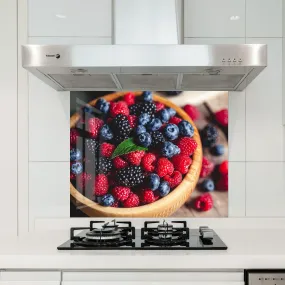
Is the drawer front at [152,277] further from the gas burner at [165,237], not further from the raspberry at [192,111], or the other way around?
the raspberry at [192,111]

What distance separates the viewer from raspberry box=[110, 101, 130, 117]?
2471 mm

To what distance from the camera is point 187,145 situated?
245 centimetres

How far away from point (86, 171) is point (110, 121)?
0.95 ft

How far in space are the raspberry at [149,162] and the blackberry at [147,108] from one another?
22 cm

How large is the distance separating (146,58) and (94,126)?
702 mm

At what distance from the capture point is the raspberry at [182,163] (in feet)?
8.03

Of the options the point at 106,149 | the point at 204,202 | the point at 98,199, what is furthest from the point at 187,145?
the point at 98,199

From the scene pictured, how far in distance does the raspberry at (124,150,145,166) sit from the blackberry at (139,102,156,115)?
8.2 inches

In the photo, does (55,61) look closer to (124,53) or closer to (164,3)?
(124,53)

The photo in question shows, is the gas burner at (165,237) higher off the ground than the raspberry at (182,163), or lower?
lower

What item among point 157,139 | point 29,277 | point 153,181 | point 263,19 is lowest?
point 29,277

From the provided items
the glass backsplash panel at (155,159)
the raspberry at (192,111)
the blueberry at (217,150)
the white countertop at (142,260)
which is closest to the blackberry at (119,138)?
the glass backsplash panel at (155,159)

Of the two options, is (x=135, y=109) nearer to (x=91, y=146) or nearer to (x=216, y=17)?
(x=91, y=146)

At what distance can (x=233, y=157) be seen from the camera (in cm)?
246
